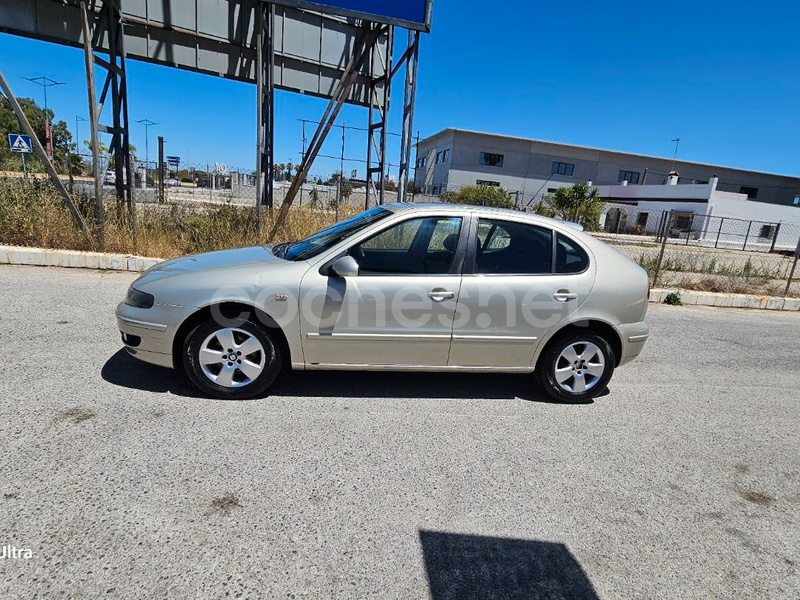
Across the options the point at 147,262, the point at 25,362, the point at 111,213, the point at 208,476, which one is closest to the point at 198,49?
the point at 111,213

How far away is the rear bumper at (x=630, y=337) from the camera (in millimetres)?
4002

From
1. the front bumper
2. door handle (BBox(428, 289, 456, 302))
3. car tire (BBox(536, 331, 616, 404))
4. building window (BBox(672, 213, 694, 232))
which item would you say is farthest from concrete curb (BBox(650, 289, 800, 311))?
building window (BBox(672, 213, 694, 232))

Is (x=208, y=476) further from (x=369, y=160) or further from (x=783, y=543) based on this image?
(x=369, y=160)

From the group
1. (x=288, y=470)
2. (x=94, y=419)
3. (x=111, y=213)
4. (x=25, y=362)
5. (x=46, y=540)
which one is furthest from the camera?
(x=111, y=213)

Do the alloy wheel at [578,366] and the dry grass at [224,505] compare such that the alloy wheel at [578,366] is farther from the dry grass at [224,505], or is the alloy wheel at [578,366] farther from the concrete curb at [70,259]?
the concrete curb at [70,259]

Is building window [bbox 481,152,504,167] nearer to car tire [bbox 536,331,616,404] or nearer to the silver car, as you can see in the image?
the silver car

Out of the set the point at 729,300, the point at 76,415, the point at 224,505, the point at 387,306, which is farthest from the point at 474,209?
the point at 729,300

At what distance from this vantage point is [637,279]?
404 cm

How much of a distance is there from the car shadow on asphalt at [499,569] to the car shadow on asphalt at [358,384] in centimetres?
169

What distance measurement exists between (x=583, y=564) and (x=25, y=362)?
175 inches

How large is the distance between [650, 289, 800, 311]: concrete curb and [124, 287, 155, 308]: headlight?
9040 millimetres

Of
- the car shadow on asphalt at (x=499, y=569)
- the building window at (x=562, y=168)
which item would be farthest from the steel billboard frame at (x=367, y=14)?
the building window at (x=562, y=168)

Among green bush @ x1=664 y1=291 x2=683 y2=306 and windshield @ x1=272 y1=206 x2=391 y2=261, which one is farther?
green bush @ x1=664 y1=291 x2=683 y2=306

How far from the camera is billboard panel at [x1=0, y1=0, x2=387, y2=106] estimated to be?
9.27 meters
